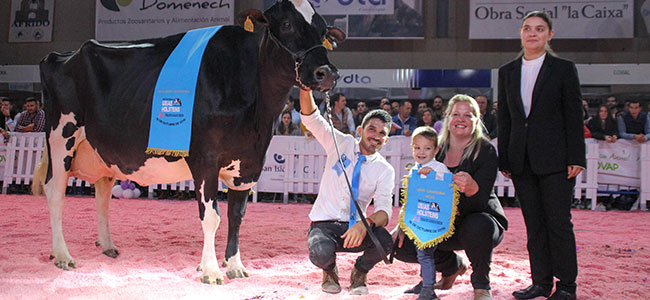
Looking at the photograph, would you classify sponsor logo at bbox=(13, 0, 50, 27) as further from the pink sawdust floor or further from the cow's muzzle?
the cow's muzzle

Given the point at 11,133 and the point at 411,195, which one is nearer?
the point at 411,195

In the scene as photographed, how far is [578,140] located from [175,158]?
111 inches

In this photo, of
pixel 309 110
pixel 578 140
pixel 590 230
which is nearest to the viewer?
pixel 578 140

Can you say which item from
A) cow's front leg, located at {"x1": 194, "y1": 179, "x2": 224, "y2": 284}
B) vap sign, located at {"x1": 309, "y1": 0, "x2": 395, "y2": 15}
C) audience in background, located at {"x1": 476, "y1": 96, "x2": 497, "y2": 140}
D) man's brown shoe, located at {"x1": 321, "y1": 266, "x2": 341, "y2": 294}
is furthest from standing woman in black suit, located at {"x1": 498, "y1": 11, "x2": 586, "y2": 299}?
vap sign, located at {"x1": 309, "y1": 0, "x2": 395, "y2": 15}

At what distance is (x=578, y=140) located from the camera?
10.6 feet

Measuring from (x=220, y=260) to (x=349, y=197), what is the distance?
4.80ft

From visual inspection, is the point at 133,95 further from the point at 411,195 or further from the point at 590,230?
the point at 590,230

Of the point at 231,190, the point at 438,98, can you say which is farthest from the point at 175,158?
the point at 438,98

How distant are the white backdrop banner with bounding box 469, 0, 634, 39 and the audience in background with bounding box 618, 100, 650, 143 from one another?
16.2 ft

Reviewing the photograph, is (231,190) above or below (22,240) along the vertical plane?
above

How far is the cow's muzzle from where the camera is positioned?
3291mm

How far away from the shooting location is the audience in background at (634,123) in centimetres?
954

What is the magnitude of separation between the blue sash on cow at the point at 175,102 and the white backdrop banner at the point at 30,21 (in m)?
14.8

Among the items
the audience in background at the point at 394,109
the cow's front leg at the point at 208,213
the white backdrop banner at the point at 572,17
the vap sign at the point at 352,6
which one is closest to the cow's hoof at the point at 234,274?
the cow's front leg at the point at 208,213
